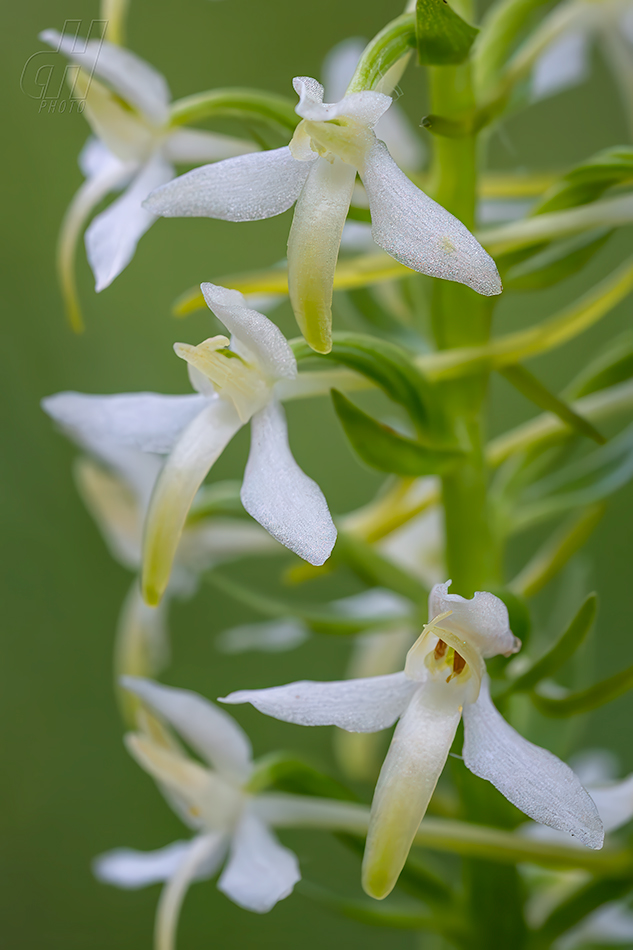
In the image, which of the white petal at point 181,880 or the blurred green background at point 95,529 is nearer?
the white petal at point 181,880

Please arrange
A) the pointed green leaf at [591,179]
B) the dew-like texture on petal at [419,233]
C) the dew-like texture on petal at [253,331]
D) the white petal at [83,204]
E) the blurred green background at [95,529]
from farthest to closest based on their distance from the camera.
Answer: the blurred green background at [95,529] → the white petal at [83,204] → the pointed green leaf at [591,179] → the dew-like texture on petal at [253,331] → the dew-like texture on petal at [419,233]

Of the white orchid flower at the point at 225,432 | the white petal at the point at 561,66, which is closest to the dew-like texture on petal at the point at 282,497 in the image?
the white orchid flower at the point at 225,432

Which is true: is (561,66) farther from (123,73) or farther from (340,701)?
(340,701)

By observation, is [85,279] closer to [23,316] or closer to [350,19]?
[23,316]

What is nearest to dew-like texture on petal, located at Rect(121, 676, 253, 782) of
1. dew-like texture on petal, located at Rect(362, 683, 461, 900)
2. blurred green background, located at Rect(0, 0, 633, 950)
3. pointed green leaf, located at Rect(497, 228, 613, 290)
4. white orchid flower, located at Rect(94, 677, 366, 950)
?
white orchid flower, located at Rect(94, 677, 366, 950)

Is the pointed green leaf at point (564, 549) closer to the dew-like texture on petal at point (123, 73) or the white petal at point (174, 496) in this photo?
the white petal at point (174, 496)

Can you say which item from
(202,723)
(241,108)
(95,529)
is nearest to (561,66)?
(241,108)

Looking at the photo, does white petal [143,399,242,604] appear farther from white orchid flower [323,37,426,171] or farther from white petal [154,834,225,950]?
white orchid flower [323,37,426,171]
